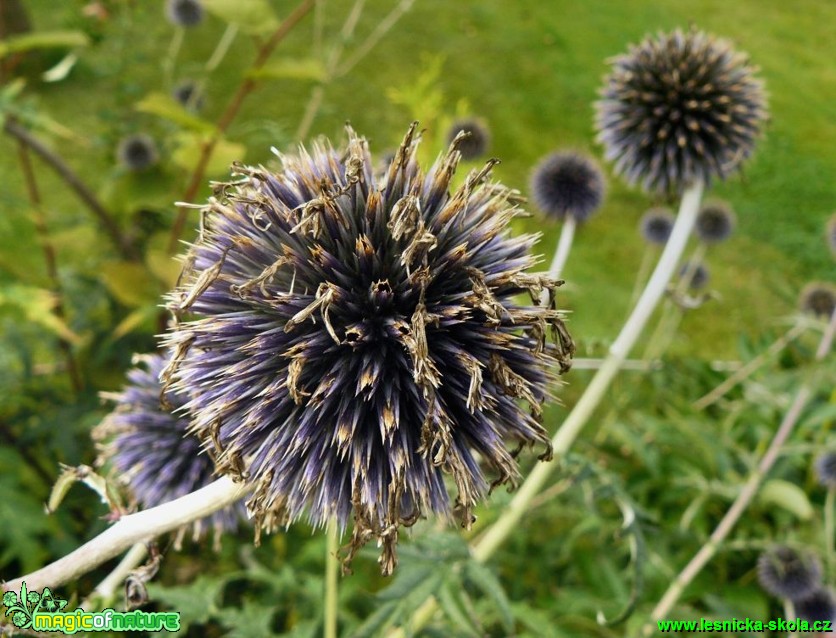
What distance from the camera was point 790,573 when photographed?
2.18 m

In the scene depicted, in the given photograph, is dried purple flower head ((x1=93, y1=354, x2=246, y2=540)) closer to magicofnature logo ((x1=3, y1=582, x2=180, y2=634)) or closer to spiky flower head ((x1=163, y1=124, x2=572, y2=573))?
magicofnature logo ((x1=3, y1=582, x2=180, y2=634))

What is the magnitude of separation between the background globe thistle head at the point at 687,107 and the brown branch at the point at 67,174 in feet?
5.36

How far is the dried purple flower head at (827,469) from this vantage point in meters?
2.35

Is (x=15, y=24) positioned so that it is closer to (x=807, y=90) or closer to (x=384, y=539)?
(x=384, y=539)

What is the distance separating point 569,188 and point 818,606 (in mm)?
1729

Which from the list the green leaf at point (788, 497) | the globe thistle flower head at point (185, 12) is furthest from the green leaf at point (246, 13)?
the green leaf at point (788, 497)

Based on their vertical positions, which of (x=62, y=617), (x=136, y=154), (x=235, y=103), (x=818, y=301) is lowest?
(x=62, y=617)

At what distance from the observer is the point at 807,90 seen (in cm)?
566

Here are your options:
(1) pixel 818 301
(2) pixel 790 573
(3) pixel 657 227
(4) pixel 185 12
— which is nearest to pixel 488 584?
(2) pixel 790 573

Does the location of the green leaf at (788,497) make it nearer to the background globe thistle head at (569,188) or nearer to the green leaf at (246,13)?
the background globe thistle head at (569,188)

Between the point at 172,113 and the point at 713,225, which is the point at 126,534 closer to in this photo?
the point at 172,113

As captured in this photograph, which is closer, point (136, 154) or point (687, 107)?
point (687, 107)

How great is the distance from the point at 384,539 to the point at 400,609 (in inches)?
12.8

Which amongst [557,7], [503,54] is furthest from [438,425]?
[557,7]
